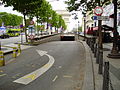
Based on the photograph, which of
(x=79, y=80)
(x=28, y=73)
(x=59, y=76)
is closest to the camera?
(x=79, y=80)

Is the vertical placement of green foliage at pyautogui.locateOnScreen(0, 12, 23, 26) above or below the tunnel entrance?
above

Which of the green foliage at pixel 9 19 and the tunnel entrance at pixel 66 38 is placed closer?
the tunnel entrance at pixel 66 38

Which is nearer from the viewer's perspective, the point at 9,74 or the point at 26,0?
the point at 9,74

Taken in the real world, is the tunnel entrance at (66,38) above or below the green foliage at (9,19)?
below

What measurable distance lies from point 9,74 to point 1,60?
8.54 ft

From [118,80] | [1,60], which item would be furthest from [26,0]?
[118,80]

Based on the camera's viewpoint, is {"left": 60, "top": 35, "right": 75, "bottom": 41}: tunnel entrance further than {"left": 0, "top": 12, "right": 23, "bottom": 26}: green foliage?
No

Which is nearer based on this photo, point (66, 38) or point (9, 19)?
point (66, 38)

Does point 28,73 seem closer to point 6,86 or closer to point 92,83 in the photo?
point 6,86

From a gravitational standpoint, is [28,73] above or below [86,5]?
below

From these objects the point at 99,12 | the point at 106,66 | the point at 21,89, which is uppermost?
the point at 99,12

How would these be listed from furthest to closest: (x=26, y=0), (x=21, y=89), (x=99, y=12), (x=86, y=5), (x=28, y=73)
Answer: (x=26, y=0)
(x=86, y=5)
(x=99, y=12)
(x=28, y=73)
(x=21, y=89)

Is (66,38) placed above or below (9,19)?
below

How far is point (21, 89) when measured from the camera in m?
Result: 6.74
